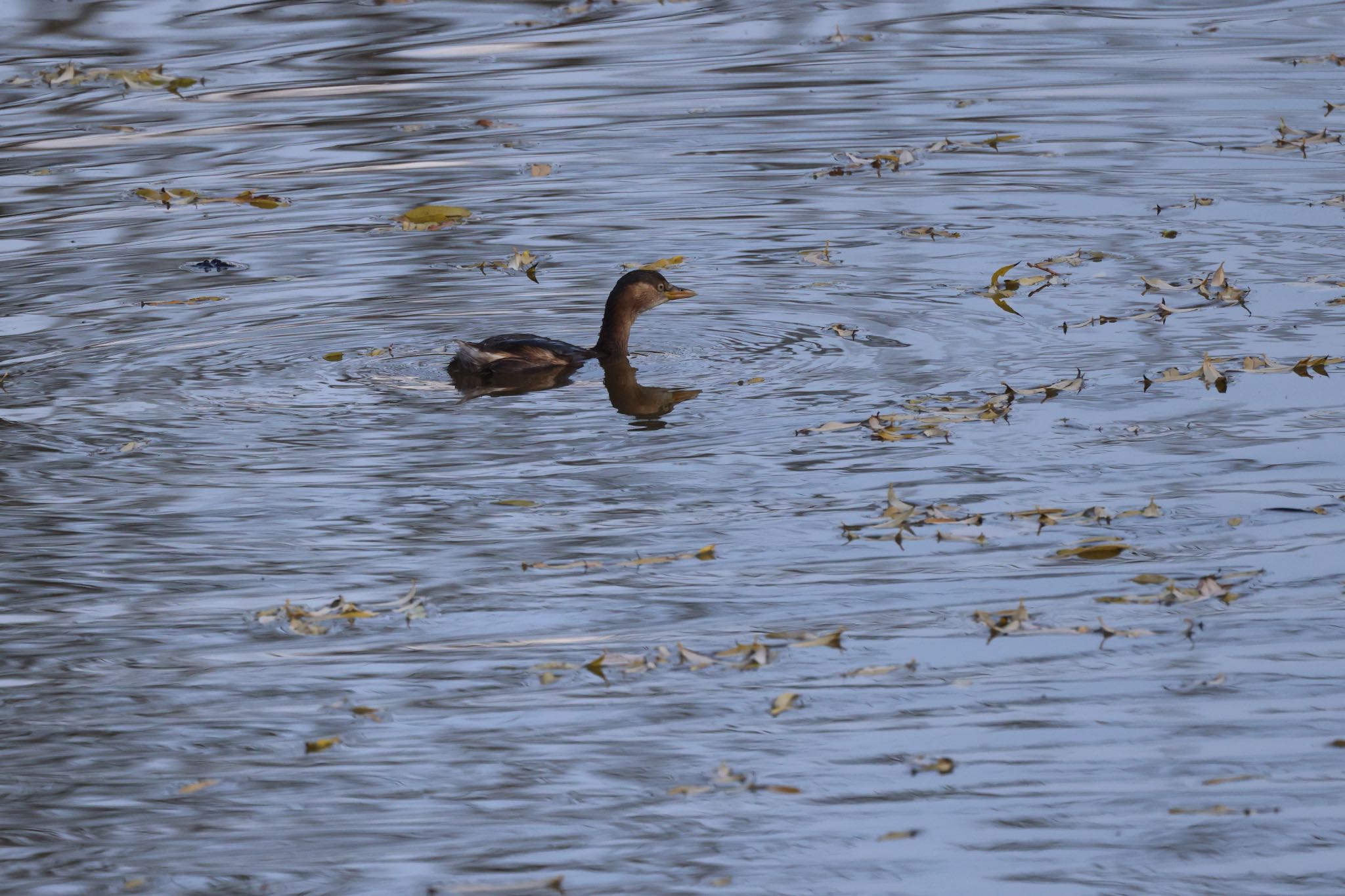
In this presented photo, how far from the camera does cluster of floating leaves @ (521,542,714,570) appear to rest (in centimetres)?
801

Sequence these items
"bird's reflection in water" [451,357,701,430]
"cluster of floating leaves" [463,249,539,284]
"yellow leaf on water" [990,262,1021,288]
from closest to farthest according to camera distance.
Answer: "bird's reflection in water" [451,357,701,430]
"yellow leaf on water" [990,262,1021,288]
"cluster of floating leaves" [463,249,539,284]

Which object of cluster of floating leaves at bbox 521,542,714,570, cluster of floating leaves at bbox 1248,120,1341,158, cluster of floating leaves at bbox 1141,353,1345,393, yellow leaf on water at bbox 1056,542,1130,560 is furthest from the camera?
Answer: cluster of floating leaves at bbox 1248,120,1341,158

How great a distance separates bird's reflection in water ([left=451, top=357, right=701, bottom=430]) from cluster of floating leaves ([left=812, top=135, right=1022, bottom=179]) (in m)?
4.78

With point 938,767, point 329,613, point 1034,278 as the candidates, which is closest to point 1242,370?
point 1034,278

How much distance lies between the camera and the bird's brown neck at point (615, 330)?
37.7 ft

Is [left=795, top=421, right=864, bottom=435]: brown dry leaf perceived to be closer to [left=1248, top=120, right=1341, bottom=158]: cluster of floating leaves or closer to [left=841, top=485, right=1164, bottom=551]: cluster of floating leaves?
→ [left=841, top=485, right=1164, bottom=551]: cluster of floating leaves

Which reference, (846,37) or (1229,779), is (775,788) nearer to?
(1229,779)

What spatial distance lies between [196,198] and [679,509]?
27.4ft

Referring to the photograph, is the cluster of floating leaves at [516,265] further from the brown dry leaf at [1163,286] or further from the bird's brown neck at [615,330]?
the brown dry leaf at [1163,286]

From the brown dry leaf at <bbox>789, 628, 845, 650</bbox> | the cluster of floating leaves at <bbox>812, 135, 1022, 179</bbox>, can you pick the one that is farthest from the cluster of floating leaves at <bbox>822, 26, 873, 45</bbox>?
the brown dry leaf at <bbox>789, 628, 845, 650</bbox>

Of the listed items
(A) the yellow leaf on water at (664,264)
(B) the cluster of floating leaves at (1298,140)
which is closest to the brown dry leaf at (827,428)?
(A) the yellow leaf on water at (664,264)

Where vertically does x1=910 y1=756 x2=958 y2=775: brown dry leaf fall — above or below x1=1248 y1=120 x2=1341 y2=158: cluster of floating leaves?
below

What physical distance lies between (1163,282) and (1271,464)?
11.2 feet

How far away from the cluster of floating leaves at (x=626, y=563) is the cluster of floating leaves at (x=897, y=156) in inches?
319
